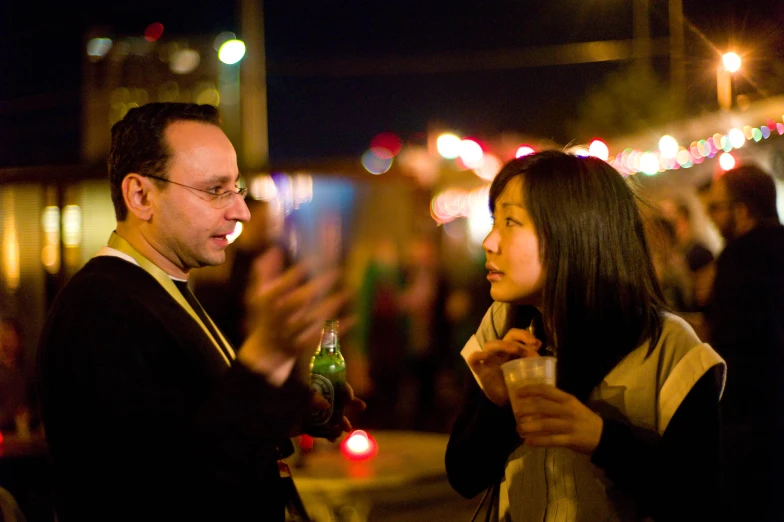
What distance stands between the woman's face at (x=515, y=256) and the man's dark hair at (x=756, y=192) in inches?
122

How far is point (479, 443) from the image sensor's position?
230 cm

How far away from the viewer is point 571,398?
76.9 inches

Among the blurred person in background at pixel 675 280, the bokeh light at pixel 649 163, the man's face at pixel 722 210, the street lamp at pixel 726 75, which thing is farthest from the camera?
the bokeh light at pixel 649 163

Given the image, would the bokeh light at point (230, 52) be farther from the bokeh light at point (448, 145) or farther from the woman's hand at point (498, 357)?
the woman's hand at point (498, 357)

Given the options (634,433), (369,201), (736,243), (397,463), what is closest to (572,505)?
(634,433)

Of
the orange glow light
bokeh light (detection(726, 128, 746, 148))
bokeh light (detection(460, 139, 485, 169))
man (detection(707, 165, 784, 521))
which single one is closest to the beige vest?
man (detection(707, 165, 784, 521))

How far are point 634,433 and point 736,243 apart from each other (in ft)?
10.0

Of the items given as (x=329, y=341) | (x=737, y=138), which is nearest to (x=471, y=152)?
(x=737, y=138)

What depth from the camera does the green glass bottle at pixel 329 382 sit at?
2.47 m

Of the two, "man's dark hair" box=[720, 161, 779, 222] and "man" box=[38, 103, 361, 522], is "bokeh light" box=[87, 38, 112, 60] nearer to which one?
"man's dark hair" box=[720, 161, 779, 222]

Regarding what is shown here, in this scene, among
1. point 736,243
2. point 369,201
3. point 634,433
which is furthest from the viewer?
point 369,201

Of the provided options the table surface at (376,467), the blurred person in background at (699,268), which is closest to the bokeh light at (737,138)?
the blurred person in background at (699,268)

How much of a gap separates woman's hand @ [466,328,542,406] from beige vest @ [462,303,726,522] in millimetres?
229

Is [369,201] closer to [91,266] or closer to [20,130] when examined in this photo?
[91,266]
